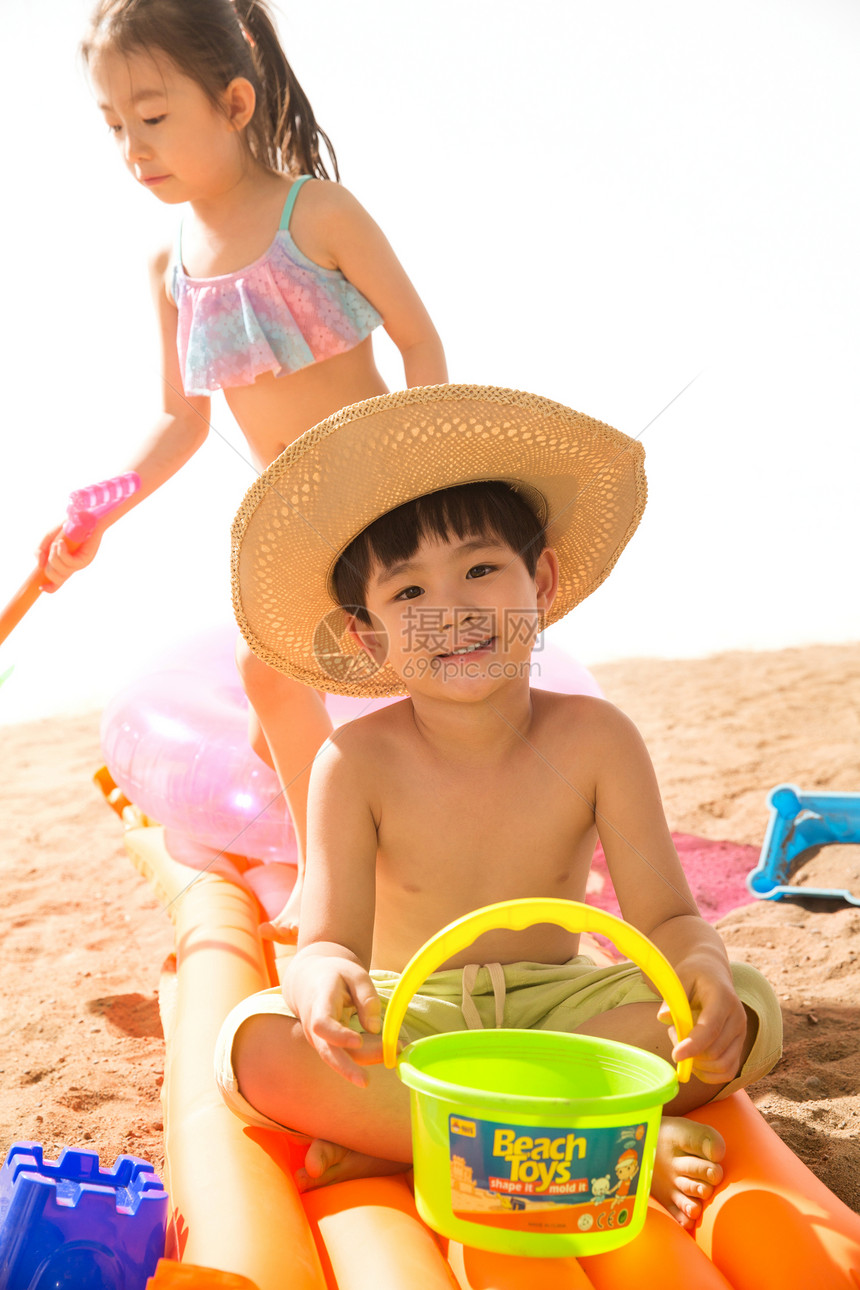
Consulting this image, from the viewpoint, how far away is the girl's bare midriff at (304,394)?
1.99 m

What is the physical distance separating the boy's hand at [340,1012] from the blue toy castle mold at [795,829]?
1.37 meters

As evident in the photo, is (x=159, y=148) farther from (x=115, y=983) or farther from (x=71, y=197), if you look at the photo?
(x=71, y=197)

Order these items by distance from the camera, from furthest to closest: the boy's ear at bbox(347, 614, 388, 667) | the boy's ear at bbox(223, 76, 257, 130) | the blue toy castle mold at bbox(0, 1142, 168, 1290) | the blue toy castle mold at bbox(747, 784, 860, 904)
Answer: the blue toy castle mold at bbox(747, 784, 860, 904) < the boy's ear at bbox(223, 76, 257, 130) < the boy's ear at bbox(347, 614, 388, 667) < the blue toy castle mold at bbox(0, 1142, 168, 1290)

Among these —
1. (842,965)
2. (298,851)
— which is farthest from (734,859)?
(298,851)

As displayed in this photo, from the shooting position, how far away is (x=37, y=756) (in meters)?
4.18

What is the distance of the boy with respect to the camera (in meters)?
1.21

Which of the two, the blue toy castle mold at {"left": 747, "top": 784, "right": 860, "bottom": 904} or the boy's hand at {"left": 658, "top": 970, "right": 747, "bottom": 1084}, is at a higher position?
the boy's hand at {"left": 658, "top": 970, "right": 747, "bottom": 1084}

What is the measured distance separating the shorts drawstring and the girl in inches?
20.9

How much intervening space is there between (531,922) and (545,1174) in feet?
0.70

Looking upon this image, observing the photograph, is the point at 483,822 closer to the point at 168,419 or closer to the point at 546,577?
the point at 546,577

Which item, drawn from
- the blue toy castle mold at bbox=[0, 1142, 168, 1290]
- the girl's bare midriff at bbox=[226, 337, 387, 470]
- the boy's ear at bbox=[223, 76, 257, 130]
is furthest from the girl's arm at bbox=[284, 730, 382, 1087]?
the boy's ear at bbox=[223, 76, 257, 130]

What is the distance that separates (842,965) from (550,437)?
1164 mm

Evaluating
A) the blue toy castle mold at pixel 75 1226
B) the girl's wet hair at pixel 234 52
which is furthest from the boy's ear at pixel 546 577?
the girl's wet hair at pixel 234 52

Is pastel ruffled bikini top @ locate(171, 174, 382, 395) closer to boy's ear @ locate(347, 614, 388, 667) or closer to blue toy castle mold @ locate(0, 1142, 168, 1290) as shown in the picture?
boy's ear @ locate(347, 614, 388, 667)
